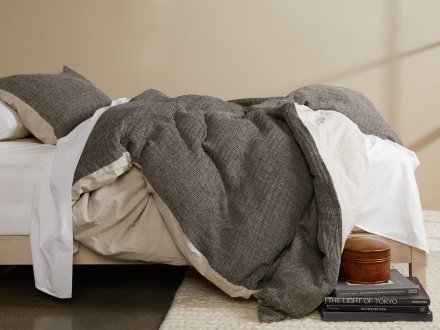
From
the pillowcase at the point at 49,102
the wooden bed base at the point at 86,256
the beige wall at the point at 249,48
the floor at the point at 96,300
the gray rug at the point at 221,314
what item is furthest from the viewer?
the beige wall at the point at 249,48

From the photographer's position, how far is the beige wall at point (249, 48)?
14.9ft

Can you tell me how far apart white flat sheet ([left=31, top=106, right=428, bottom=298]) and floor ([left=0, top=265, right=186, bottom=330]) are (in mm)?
107

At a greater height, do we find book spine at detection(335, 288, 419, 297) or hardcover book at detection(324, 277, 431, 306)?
book spine at detection(335, 288, 419, 297)

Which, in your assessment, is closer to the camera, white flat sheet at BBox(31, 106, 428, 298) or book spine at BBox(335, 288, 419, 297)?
book spine at BBox(335, 288, 419, 297)

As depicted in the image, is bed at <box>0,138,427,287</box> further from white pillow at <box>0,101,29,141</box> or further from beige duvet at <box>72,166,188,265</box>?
white pillow at <box>0,101,29,141</box>

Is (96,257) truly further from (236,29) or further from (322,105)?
(236,29)

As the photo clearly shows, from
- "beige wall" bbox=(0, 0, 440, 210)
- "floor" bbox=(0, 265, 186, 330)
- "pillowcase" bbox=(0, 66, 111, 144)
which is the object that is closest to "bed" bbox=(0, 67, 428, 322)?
"floor" bbox=(0, 265, 186, 330)

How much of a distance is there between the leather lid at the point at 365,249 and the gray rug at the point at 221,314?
0.69ft

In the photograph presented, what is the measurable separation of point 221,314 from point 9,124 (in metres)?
1.26

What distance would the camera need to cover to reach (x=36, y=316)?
7.91 ft

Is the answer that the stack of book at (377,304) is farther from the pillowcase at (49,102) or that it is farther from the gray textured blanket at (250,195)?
the pillowcase at (49,102)

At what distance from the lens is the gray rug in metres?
2.20

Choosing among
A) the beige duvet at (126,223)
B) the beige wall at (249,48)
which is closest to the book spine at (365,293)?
the beige duvet at (126,223)

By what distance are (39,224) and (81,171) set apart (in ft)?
0.79
